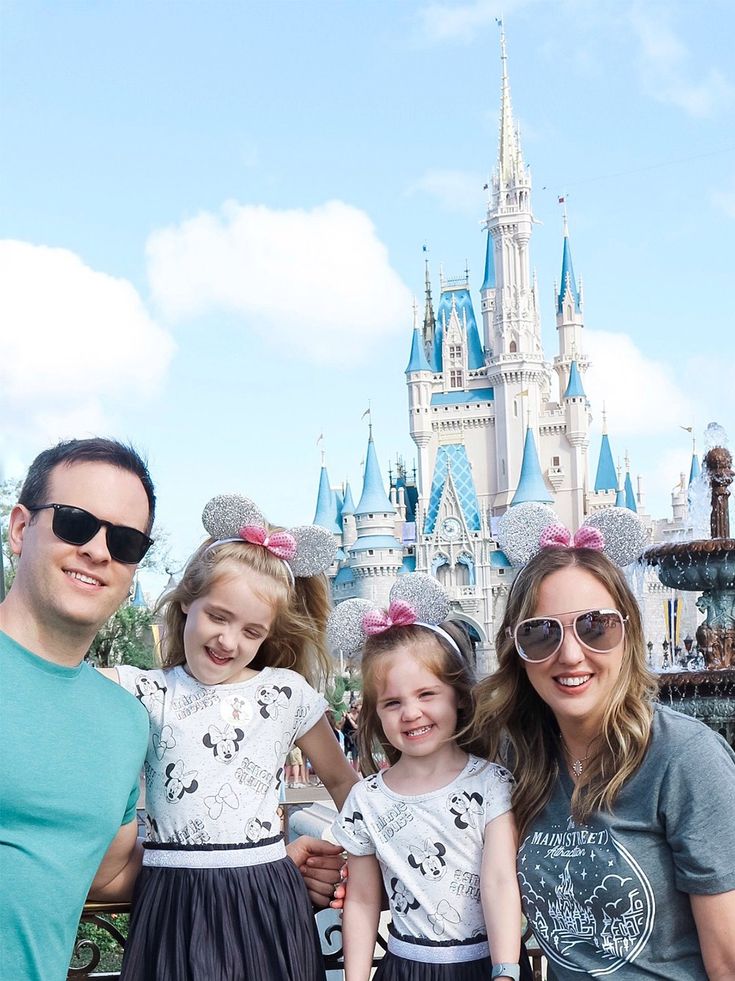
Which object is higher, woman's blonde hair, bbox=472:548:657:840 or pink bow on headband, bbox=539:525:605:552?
pink bow on headband, bbox=539:525:605:552

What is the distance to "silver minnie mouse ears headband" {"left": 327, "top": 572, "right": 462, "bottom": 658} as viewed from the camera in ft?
7.98

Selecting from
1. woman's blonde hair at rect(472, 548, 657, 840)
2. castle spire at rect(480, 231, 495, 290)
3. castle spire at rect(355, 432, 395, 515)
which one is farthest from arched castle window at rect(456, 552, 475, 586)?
woman's blonde hair at rect(472, 548, 657, 840)

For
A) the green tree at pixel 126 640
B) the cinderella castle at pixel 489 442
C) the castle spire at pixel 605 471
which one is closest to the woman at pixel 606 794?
the green tree at pixel 126 640

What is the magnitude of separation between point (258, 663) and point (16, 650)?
86cm

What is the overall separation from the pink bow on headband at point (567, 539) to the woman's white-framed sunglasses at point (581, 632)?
22 centimetres

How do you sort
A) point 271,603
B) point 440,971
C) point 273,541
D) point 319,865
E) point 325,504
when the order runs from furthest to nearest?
1. point 325,504
2. point 273,541
3. point 271,603
4. point 319,865
5. point 440,971

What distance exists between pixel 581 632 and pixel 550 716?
245 mm

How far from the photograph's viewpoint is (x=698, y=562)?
7641 millimetres

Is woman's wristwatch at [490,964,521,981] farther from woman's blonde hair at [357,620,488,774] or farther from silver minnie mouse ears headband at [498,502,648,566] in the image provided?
silver minnie mouse ears headband at [498,502,648,566]

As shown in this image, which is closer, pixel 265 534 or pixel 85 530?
pixel 85 530

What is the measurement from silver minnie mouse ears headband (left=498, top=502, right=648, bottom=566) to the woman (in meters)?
0.09

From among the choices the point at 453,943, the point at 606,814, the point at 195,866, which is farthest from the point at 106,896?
the point at 606,814

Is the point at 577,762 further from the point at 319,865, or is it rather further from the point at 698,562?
the point at 698,562

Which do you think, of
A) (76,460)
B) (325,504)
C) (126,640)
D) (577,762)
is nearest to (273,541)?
(76,460)
